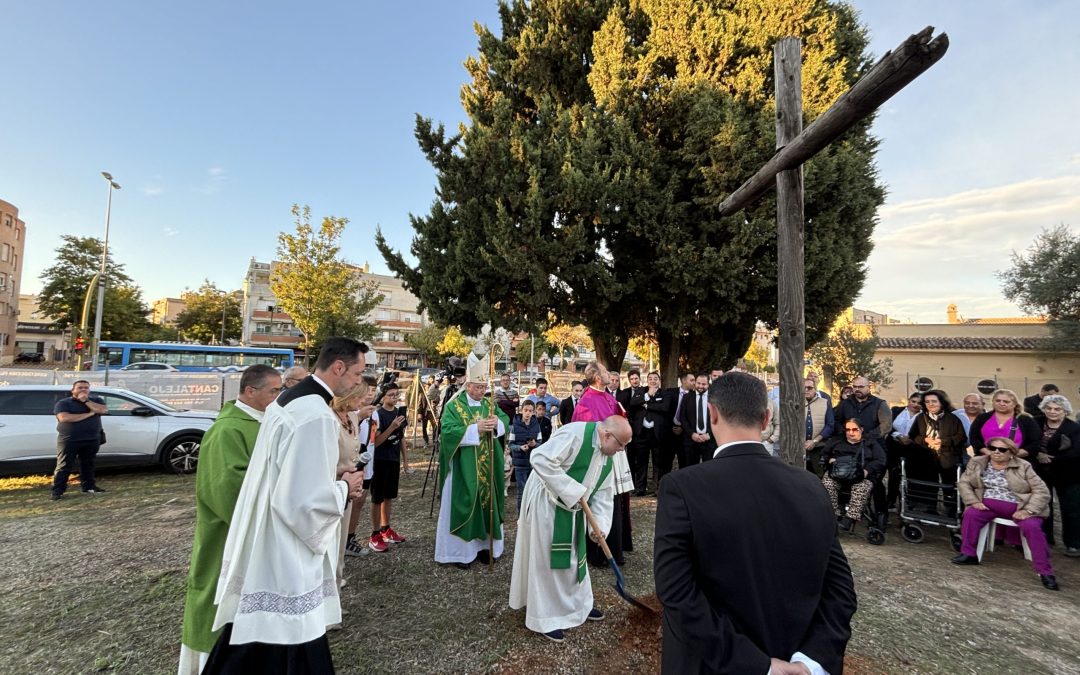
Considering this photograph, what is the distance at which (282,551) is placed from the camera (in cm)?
223

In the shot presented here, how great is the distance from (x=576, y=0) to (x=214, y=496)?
1473 cm

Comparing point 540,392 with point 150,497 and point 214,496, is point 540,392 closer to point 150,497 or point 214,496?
point 150,497

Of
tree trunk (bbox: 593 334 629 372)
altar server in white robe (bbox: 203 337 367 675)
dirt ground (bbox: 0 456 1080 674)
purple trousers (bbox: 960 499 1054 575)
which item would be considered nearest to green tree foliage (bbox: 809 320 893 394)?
tree trunk (bbox: 593 334 629 372)

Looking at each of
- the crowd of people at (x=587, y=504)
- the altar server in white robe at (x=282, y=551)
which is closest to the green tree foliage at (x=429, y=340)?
the crowd of people at (x=587, y=504)

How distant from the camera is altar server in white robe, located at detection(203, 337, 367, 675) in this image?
2.19 meters

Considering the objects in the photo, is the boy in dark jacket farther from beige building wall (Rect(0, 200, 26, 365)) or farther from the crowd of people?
Answer: beige building wall (Rect(0, 200, 26, 365))

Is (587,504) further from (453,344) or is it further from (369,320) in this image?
(369,320)

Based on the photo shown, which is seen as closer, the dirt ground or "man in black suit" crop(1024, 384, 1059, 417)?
the dirt ground

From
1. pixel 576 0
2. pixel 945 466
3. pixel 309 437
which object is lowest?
pixel 945 466

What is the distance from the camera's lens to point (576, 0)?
13.0 metres

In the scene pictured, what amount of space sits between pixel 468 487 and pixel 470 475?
0.13 m

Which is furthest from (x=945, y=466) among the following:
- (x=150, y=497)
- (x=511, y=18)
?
(x=511, y=18)

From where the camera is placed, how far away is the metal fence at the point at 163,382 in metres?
11.3

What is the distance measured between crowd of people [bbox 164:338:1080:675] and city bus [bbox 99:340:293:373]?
81.1 ft
